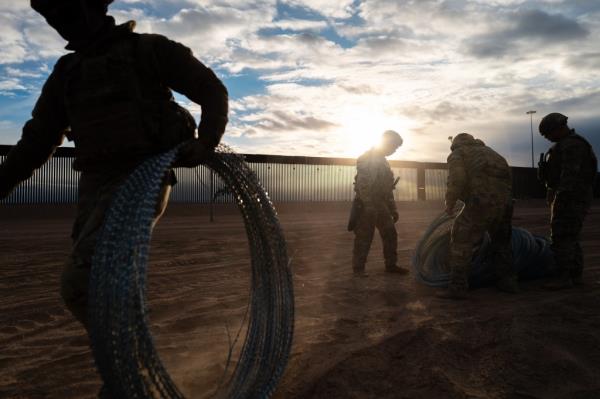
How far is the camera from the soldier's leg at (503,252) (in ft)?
19.5

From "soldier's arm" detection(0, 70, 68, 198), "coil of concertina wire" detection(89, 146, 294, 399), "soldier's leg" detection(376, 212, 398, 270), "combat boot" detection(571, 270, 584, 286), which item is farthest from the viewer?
"soldier's leg" detection(376, 212, 398, 270)

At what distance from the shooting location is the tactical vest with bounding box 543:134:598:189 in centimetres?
614

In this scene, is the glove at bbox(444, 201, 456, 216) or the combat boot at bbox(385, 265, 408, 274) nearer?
the glove at bbox(444, 201, 456, 216)

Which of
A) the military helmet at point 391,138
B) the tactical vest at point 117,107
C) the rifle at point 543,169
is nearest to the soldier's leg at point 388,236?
the military helmet at point 391,138

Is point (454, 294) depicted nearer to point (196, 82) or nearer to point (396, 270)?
point (396, 270)

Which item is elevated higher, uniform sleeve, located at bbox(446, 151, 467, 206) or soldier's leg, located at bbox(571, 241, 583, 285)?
uniform sleeve, located at bbox(446, 151, 467, 206)

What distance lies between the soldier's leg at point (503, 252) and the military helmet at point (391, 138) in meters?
2.11

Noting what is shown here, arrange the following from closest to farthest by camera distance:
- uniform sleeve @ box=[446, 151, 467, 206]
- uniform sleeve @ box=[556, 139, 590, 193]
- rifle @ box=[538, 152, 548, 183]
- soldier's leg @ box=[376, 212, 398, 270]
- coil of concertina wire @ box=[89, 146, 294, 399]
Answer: coil of concertina wire @ box=[89, 146, 294, 399] < uniform sleeve @ box=[446, 151, 467, 206] < uniform sleeve @ box=[556, 139, 590, 193] < rifle @ box=[538, 152, 548, 183] < soldier's leg @ box=[376, 212, 398, 270]

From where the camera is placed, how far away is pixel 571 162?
6.09 metres

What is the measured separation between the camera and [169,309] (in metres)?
5.25

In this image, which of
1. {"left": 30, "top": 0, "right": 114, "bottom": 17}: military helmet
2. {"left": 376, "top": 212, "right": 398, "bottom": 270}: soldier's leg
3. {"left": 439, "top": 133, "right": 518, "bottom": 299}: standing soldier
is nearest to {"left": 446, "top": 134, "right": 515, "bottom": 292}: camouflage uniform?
{"left": 439, "top": 133, "right": 518, "bottom": 299}: standing soldier

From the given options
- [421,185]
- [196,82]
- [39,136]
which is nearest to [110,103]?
[196,82]

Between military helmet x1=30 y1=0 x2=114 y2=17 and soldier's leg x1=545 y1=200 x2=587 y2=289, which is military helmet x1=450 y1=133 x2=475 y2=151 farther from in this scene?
military helmet x1=30 y1=0 x2=114 y2=17

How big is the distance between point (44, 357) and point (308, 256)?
6.23 meters
